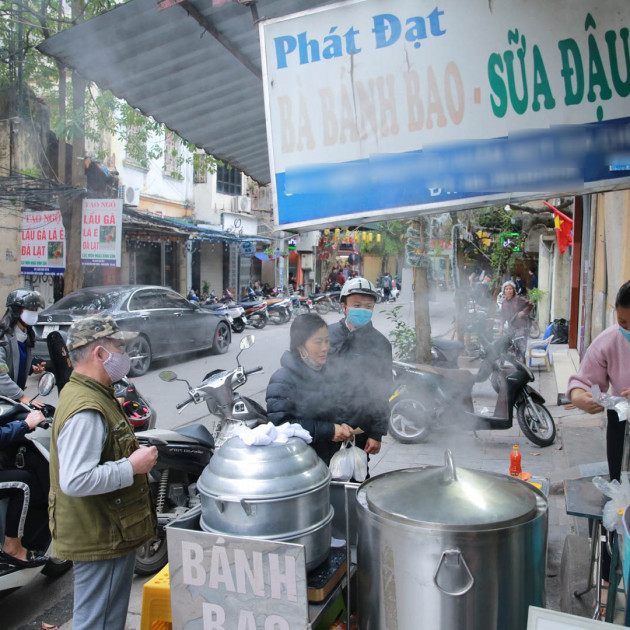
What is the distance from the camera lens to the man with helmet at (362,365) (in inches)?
142

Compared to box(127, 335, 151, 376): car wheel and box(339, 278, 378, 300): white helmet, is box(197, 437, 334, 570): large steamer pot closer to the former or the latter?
box(339, 278, 378, 300): white helmet

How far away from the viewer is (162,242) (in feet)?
67.6

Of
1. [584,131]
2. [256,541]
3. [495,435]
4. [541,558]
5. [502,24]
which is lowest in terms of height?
[495,435]

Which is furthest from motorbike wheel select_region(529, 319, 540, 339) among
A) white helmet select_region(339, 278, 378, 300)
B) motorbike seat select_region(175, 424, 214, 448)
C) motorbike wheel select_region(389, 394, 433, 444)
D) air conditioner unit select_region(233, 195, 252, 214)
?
air conditioner unit select_region(233, 195, 252, 214)

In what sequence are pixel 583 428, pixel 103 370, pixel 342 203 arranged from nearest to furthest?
pixel 342 203 → pixel 103 370 → pixel 583 428

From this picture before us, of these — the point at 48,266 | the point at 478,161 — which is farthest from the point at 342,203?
the point at 48,266

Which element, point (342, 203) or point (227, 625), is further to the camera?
point (342, 203)

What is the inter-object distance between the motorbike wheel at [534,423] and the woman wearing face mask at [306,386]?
148 inches

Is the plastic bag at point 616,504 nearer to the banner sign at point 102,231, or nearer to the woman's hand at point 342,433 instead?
the woman's hand at point 342,433

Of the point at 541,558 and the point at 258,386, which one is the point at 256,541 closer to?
the point at 541,558

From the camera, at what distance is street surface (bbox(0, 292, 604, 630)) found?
3.53m

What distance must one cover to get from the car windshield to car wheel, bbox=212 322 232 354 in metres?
3.03

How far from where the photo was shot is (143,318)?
10750 mm

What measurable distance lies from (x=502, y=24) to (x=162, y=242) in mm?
19436
